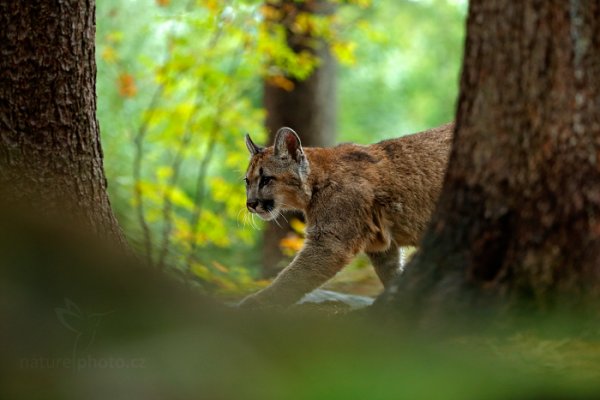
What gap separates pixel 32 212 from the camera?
5.34 meters

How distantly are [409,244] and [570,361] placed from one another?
3.25 metres

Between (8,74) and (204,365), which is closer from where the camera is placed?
(204,365)

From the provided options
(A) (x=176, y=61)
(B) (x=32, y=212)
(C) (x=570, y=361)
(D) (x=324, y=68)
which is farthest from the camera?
(D) (x=324, y=68)

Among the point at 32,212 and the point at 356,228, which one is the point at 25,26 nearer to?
the point at 32,212

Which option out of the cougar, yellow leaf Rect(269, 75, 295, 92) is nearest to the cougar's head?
the cougar

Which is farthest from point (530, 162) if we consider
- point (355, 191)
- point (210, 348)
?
point (355, 191)

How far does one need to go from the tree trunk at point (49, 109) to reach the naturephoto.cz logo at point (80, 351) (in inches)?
58.4

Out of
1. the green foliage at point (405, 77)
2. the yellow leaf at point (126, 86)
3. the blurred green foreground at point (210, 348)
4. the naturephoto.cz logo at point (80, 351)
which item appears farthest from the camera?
the green foliage at point (405, 77)

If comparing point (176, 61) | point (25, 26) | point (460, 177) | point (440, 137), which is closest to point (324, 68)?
point (176, 61)

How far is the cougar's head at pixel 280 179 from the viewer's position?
7129mm

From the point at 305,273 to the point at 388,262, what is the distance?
1.03 m

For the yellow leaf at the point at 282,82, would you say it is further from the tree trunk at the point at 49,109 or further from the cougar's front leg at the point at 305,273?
the tree trunk at the point at 49,109

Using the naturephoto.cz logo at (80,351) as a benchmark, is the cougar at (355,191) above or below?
above

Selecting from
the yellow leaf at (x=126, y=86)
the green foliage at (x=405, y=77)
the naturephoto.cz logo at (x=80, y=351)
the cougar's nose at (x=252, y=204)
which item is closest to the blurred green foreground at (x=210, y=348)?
the naturephoto.cz logo at (x=80, y=351)
